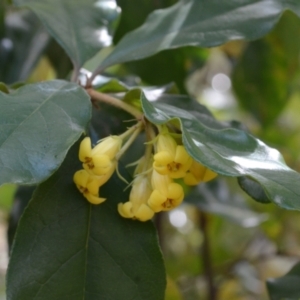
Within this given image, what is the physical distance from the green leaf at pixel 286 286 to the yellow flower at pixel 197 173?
0.20m

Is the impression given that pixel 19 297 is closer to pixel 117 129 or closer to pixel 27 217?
pixel 27 217

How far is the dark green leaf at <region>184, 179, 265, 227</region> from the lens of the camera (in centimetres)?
121

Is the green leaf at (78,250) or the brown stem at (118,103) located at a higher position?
the brown stem at (118,103)

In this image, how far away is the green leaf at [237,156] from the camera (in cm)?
43

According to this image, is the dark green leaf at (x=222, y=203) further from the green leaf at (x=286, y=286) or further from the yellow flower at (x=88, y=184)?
the yellow flower at (x=88, y=184)

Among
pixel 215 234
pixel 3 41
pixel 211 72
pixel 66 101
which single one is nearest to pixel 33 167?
pixel 66 101

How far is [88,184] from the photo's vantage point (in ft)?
1.77

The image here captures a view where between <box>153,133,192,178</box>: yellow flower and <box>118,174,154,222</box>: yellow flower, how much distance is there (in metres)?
0.04

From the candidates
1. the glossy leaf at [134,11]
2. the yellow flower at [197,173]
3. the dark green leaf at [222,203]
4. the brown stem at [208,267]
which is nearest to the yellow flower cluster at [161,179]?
the yellow flower at [197,173]

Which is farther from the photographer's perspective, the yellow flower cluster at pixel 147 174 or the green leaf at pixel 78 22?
the green leaf at pixel 78 22

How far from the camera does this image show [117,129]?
0.74 m

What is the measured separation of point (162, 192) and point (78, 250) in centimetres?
12

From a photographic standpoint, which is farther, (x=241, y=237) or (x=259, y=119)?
(x=241, y=237)

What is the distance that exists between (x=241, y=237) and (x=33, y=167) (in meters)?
1.25
